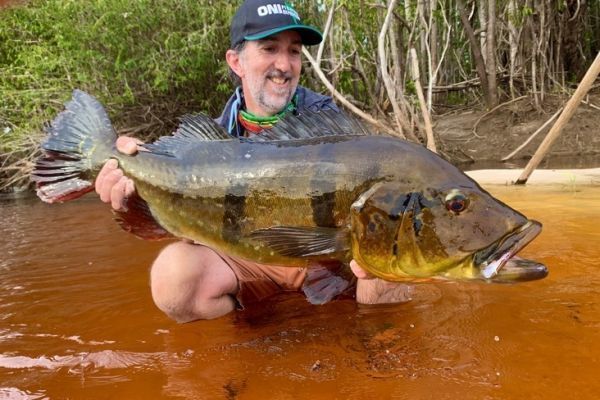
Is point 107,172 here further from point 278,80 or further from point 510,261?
point 510,261

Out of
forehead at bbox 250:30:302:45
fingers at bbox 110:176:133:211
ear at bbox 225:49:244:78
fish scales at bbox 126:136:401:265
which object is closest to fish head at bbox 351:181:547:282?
→ fish scales at bbox 126:136:401:265

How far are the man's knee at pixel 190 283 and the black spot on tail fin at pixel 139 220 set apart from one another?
15 centimetres

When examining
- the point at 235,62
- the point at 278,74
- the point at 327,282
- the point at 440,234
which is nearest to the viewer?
the point at 440,234

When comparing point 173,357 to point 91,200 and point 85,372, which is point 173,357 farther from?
point 91,200

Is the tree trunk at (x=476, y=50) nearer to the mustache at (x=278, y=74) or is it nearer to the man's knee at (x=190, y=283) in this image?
the mustache at (x=278, y=74)

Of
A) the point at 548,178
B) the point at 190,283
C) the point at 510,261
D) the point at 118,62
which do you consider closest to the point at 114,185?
the point at 190,283

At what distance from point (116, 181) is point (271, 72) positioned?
1299 millimetres

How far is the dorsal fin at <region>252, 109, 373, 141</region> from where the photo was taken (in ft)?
7.41

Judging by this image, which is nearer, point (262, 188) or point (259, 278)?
point (262, 188)

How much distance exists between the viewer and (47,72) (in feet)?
41.0

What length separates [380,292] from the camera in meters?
2.87

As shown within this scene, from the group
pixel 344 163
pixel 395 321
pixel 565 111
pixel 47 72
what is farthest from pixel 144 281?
pixel 47 72

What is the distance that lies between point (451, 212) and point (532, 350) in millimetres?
703

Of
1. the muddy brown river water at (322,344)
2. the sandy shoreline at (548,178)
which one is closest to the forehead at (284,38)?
the muddy brown river water at (322,344)
